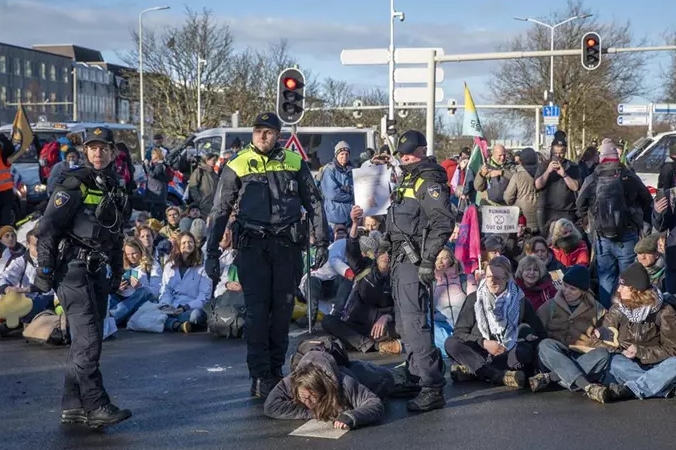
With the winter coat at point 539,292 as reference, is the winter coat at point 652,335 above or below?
below

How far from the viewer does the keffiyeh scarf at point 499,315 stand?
8.34 m

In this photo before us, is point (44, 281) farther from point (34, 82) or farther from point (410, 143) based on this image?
point (34, 82)

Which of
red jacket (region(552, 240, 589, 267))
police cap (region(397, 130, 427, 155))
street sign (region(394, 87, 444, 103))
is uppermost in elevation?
street sign (region(394, 87, 444, 103))

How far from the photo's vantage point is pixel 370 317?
9859 mm

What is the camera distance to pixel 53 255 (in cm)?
668

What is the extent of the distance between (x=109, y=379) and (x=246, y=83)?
38115 millimetres

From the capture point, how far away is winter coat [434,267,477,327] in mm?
9984

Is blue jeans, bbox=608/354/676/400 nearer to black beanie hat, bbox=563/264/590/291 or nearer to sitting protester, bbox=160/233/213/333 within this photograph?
black beanie hat, bbox=563/264/590/291

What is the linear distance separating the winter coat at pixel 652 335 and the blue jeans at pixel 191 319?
4.50 metres

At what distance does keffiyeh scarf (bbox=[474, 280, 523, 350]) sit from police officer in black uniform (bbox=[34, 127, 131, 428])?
305 cm

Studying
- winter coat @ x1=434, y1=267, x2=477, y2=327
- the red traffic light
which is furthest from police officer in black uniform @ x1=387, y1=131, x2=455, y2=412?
the red traffic light

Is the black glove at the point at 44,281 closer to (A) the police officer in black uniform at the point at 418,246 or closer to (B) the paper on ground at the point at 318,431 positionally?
(B) the paper on ground at the point at 318,431

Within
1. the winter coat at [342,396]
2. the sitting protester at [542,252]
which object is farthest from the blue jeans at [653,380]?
the sitting protester at [542,252]

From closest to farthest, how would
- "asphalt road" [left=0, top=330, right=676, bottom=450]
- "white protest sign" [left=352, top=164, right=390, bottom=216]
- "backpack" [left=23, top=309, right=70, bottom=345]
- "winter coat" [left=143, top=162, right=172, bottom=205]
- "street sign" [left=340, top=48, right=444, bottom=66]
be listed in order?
"asphalt road" [left=0, top=330, right=676, bottom=450]
"backpack" [left=23, top=309, right=70, bottom=345]
"white protest sign" [left=352, top=164, right=390, bottom=216]
"winter coat" [left=143, top=162, right=172, bottom=205]
"street sign" [left=340, top=48, right=444, bottom=66]
